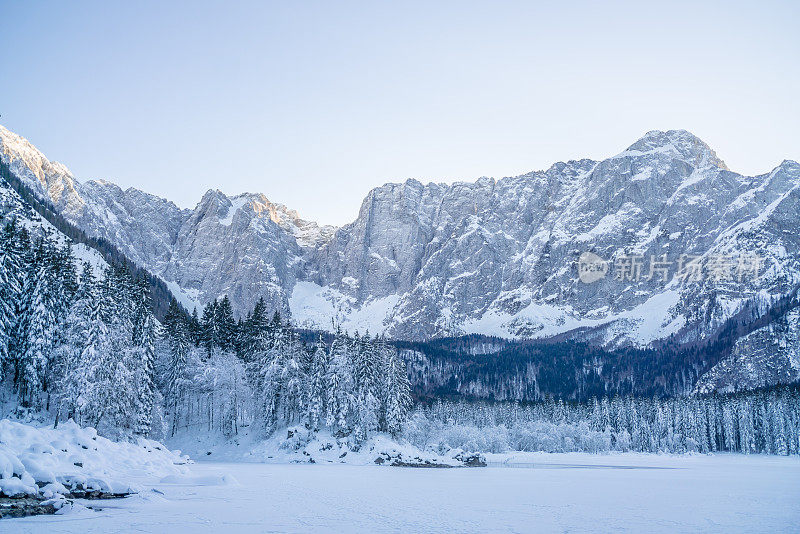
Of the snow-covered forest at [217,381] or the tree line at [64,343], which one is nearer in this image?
the tree line at [64,343]

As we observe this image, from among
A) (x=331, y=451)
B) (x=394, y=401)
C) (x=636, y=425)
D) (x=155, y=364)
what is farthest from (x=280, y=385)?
(x=636, y=425)

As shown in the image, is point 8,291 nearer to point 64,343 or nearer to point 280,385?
point 64,343

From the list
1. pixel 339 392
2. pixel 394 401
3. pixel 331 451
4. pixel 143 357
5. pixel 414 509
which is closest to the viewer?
pixel 414 509

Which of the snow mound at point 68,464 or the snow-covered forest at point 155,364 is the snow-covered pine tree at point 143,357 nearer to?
the snow-covered forest at point 155,364

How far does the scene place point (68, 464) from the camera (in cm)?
3056

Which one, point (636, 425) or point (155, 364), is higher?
point (155, 364)

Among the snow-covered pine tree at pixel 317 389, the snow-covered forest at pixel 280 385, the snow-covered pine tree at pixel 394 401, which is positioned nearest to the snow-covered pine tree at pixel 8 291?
the snow-covered forest at pixel 280 385

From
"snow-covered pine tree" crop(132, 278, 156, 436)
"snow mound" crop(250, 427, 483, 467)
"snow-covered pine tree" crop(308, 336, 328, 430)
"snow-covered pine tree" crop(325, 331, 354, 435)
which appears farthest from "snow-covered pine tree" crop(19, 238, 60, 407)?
"snow-covered pine tree" crop(325, 331, 354, 435)

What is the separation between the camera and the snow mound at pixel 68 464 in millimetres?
24781

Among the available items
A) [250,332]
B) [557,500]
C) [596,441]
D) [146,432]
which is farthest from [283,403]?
[596,441]

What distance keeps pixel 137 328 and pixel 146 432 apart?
38.3ft

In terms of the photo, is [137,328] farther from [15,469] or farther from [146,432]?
[15,469]

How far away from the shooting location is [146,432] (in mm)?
59969

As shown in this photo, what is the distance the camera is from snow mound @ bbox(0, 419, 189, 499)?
24.8 meters
